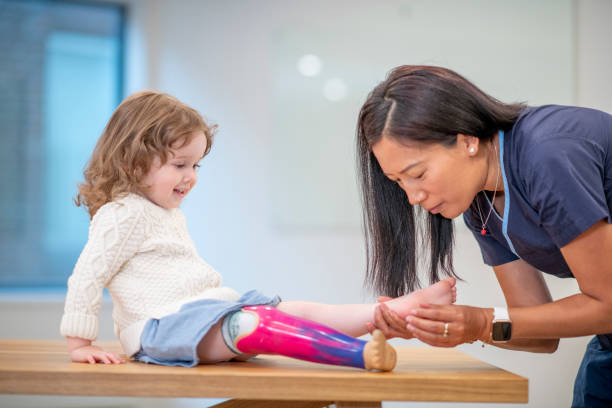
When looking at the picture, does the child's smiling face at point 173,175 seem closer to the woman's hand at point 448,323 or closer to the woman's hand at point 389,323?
the woman's hand at point 389,323

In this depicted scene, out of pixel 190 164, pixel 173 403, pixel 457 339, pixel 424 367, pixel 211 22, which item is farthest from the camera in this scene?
pixel 211 22

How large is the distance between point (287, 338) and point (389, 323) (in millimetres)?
287

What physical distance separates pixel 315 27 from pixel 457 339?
103 inches

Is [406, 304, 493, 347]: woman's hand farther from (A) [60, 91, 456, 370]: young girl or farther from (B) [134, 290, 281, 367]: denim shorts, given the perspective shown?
(B) [134, 290, 281, 367]: denim shorts

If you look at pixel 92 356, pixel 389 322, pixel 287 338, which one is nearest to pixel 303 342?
pixel 287 338

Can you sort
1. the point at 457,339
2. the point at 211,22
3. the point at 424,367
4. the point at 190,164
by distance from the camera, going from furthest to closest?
the point at 211,22
the point at 190,164
the point at 424,367
the point at 457,339

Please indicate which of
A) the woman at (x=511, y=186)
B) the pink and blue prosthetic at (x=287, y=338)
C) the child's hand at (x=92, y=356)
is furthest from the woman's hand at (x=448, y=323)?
the child's hand at (x=92, y=356)

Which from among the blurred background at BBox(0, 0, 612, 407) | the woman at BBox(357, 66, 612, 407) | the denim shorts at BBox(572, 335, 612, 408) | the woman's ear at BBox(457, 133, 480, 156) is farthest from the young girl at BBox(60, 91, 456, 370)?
the blurred background at BBox(0, 0, 612, 407)

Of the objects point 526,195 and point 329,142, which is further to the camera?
point 329,142

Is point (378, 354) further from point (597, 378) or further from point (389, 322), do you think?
point (597, 378)

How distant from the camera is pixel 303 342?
3.99 ft

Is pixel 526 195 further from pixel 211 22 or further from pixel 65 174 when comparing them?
pixel 65 174

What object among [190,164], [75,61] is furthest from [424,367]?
[75,61]

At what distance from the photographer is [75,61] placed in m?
3.55
